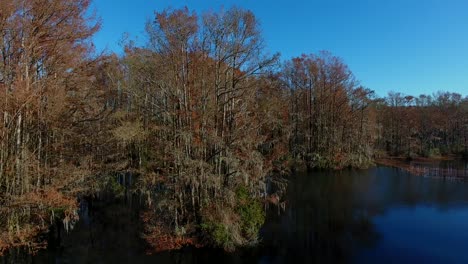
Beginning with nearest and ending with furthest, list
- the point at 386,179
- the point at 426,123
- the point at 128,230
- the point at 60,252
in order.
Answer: the point at 60,252, the point at 128,230, the point at 386,179, the point at 426,123

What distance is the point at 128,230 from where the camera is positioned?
44.0 ft

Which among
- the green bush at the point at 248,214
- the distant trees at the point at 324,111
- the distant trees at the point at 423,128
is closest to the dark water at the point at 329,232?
the green bush at the point at 248,214

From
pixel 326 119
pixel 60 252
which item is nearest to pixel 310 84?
pixel 326 119

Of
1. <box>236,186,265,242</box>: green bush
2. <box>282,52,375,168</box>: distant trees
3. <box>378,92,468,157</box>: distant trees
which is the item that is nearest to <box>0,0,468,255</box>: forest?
<box>236,186,265,242</box>: green bush

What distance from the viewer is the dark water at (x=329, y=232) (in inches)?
421

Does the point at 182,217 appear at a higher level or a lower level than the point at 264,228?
A: higher

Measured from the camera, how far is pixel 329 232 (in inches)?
525

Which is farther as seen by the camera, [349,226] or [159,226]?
[349,226]

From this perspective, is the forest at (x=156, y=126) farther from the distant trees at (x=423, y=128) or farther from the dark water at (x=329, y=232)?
the distant trees at (x=423, y=128)

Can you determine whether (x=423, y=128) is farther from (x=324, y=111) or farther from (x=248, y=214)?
(x=248, y=214)

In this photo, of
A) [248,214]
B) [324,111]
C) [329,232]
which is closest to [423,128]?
[324,111]

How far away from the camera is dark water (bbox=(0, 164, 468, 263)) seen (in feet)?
35.1

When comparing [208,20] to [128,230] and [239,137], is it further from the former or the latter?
[128,230]

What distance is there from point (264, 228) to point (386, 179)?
54.4 feet
